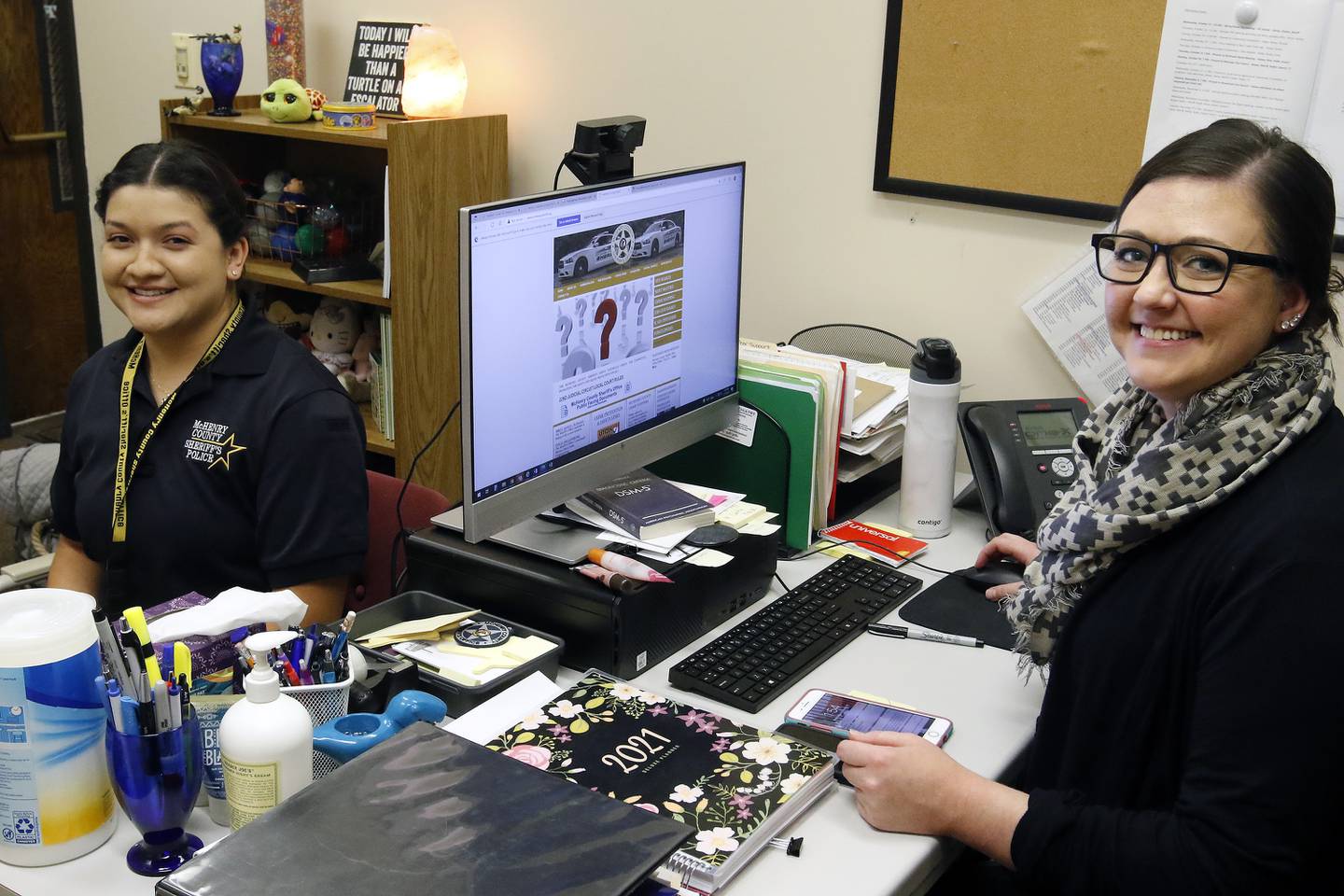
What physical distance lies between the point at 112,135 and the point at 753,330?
82.4 inches

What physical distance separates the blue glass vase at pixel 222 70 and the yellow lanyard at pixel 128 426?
1.20 m

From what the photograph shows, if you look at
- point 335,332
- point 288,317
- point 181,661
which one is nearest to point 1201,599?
point 181,661

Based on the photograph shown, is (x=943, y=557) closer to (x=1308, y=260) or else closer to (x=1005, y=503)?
(x=1005, y=503)

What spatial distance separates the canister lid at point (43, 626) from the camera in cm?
110

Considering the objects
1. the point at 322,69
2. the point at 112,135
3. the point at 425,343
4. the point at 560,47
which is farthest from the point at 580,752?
the point at 112,135

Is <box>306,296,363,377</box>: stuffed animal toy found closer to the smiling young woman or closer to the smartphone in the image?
the smiling young woman

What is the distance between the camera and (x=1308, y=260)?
1233mm

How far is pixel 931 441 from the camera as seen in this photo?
1.98 metres

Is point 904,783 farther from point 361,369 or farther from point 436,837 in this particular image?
point 361,369

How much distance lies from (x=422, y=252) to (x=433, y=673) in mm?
1422

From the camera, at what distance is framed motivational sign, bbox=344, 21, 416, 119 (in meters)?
2.87

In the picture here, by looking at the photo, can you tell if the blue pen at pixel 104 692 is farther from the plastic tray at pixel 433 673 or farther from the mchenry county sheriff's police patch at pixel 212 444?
the mchenry county sheriff's police patch at pixel 212 444

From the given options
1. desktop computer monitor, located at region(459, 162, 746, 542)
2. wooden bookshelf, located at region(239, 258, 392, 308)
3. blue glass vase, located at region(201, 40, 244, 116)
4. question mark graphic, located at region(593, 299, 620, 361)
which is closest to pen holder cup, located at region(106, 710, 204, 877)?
desktop computer monitor, located at region(459, 162, 746, 542)

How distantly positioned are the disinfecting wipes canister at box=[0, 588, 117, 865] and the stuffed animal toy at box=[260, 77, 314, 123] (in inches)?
72.9
